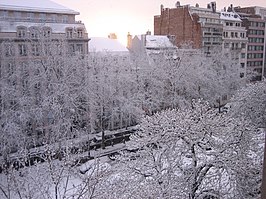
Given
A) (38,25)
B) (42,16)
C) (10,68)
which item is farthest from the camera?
(42,16)

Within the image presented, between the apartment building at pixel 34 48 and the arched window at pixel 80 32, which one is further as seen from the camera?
the arched window at pixel 80 32

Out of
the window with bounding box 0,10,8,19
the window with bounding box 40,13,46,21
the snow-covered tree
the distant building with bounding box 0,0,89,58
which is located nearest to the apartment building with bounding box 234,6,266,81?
the distant building with bounding box 0,0,89,58

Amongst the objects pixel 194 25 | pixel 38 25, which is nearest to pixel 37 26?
pixel 38 25

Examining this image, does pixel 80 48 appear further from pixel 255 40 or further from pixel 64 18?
pixel 255 40

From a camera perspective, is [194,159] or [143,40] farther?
[143,40]

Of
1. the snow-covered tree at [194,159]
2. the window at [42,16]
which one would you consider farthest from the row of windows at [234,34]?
the snow-covered tree at [194,159]

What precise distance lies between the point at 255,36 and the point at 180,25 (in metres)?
11.5

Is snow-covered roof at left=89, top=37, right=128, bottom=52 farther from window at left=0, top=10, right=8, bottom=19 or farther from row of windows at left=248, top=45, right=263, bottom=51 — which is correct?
row of windows at left=248, top=45, right=263, bottom=51

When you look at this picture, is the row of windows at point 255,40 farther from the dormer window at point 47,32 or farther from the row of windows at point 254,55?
the dormer window at point 47,32

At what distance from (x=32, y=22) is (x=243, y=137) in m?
16.0

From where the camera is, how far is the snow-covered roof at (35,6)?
777 inches

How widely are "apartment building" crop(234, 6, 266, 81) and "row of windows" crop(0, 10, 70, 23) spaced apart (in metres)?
23.9

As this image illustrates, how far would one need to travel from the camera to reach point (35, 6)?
820 inches

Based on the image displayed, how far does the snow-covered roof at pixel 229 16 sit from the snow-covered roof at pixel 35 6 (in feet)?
62.0
